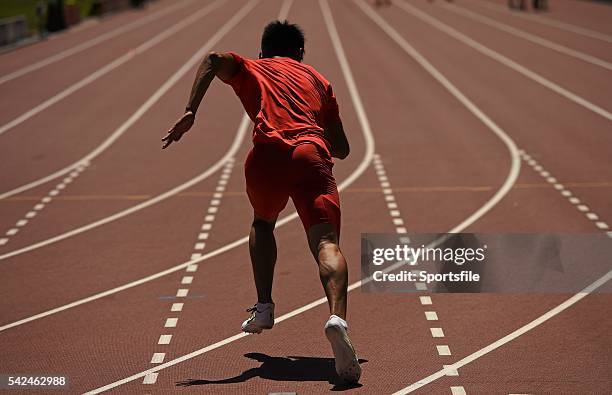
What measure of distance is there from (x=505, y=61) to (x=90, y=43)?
1527 centimetres

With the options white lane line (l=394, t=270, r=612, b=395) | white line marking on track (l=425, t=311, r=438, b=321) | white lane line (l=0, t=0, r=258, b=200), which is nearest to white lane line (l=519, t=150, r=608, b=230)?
white lane line (l=394, t=270, r=612, b=395)

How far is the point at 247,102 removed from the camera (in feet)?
24.7

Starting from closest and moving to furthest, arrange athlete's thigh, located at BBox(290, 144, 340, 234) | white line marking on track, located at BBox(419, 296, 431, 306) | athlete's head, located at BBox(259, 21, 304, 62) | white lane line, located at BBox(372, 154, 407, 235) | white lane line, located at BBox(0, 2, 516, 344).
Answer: athlete's thigh, located at BBox(290, 144, 340, 234) → athlete's head, located at BBox(259, 21, 304, 62) → white line marking on track, located at BBox(419, 296, 431, 306) → white lane line, located at BBox(0, 2, 516, 344) → white lane line, located at BBox(372, 154, 407, 235)

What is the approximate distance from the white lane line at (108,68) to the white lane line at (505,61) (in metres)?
9.49

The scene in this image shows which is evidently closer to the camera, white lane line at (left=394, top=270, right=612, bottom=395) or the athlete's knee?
white lane line at (left=394, top=270, right=612, bottom=395)

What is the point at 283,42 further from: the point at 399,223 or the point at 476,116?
the point at 476,116

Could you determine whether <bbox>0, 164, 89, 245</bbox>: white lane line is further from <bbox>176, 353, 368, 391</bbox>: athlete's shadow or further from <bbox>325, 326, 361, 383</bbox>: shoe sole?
<bbox>325, 326, 361, 383</bbox>: shoe sole

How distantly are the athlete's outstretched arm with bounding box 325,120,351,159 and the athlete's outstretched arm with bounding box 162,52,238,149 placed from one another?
35.0 inches

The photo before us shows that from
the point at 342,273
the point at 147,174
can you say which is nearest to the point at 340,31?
the point at 147,174

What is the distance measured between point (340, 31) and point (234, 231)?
1163 inches

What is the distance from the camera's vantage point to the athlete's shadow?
7516 millimetres

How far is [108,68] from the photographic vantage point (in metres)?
32.6

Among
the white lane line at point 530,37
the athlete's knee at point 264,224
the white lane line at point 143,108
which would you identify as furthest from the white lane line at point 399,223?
the white lane line at point 530,37

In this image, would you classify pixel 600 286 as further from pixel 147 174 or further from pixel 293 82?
pixel 147 174
